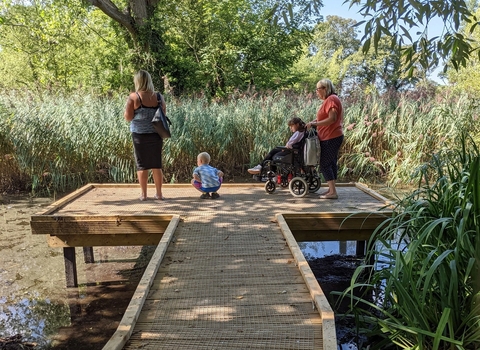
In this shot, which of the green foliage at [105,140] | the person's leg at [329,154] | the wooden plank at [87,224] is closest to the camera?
Answer: the wooden plank at [87,224]

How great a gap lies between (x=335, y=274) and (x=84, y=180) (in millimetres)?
5286

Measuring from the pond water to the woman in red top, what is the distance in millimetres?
1244

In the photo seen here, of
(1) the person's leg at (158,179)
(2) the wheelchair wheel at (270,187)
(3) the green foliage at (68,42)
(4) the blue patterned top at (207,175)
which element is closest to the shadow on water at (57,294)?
(1) the person's leg at (158,179)

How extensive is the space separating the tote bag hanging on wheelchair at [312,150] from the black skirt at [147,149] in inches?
69.1

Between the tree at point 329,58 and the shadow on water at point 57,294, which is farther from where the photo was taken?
the tree at point 329,58

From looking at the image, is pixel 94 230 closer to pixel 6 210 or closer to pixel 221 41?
pixel 6 210

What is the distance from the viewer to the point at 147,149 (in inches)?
191

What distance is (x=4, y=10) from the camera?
62.8 feet

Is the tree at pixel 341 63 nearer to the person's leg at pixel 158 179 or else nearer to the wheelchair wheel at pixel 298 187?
the wheelchair wheel at pixel 298 187

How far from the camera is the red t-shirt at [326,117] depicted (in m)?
4.70

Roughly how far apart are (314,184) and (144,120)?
2.37 m

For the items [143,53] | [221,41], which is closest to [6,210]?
[143,53]

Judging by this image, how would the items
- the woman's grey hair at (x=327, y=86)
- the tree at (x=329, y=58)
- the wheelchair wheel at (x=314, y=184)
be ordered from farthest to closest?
1. the tree at (x=329, y=58)
2. the wheelchair wheel at (x=314, y=184)
3. the woman's grey hair at (x=327, y=86)

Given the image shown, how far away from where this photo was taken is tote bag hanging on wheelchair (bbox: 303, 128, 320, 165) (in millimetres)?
4809
